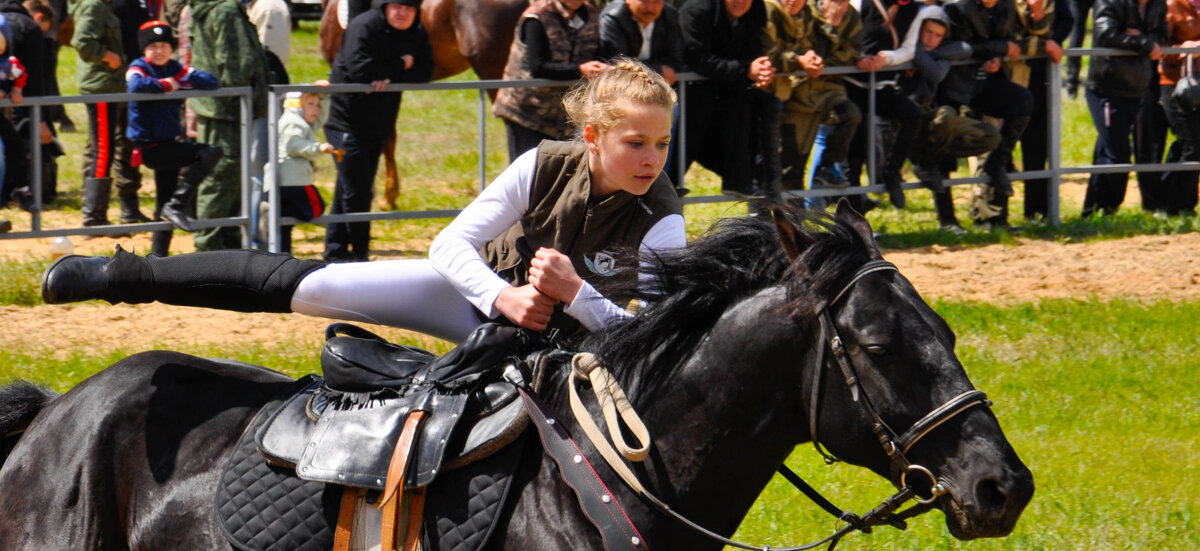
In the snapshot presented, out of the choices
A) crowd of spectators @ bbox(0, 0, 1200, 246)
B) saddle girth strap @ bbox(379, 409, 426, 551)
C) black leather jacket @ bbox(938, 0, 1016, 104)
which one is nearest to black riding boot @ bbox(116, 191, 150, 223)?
crowd of spectators @ bbox(0, 0, 1200, 246)

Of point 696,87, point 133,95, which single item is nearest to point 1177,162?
point 696,87

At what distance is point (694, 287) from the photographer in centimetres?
325

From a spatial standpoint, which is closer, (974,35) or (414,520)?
(414,520)

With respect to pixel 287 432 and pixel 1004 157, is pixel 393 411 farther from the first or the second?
pixel 1004 157

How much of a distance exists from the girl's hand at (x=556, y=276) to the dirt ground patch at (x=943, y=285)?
4.35m

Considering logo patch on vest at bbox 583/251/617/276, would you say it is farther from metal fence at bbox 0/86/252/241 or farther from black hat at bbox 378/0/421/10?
black hat at bbox 378/0/421/10

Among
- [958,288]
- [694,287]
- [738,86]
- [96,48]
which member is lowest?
[958,288]

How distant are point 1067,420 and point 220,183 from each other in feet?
16.6

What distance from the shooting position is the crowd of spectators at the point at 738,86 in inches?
358

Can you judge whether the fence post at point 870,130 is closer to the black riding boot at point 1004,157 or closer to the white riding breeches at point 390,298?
the black riding boot at point 1004,157

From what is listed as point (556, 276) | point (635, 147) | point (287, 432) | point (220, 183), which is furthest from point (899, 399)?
point (220, 183)

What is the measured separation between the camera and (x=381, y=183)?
1220 centimetres

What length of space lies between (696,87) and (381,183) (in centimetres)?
353

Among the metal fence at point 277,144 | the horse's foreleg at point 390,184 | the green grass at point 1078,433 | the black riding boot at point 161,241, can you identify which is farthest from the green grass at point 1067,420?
the horse's foreleg at point 390,184
